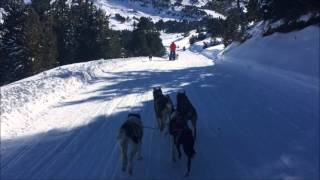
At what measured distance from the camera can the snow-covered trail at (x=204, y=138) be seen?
9.29m

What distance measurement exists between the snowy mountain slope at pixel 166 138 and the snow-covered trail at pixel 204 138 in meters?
0.02

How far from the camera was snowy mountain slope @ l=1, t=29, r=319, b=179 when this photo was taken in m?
9.33

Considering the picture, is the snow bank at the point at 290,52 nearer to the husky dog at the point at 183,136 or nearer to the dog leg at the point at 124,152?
the husky dog at the point at 183,136

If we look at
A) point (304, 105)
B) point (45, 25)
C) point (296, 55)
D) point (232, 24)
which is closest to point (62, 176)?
point (304, 105)

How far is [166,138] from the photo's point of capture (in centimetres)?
1157

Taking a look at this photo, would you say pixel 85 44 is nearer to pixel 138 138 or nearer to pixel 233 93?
pixel 233 93

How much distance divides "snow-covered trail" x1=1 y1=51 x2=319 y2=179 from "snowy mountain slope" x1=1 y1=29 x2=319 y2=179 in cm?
2

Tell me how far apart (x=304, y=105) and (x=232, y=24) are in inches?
1574

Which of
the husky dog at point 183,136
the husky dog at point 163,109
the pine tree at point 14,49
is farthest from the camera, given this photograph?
the pine tree at point 14,49

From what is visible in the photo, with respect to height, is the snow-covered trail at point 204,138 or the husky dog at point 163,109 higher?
the husky dog at point 163,109

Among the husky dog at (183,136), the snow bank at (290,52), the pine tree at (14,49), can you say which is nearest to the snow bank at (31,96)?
the husky dog at (183,136)

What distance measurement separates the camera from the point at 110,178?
8.97 metres

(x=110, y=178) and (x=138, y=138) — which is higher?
(x=138, y=138)

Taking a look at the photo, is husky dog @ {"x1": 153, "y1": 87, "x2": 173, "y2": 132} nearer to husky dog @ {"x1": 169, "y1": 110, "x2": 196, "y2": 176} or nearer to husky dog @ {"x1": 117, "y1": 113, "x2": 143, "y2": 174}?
husky dog @ {"x1": 169, "y1": 110, "x2": 196, "y2": 176}
